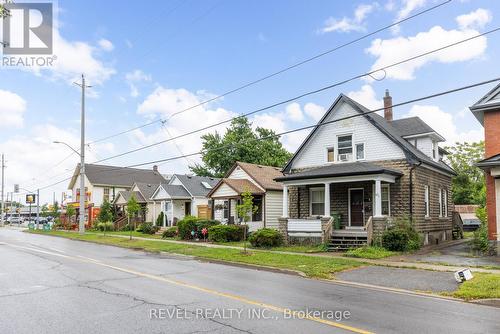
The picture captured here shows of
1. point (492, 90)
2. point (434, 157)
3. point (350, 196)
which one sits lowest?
point (350, 196)

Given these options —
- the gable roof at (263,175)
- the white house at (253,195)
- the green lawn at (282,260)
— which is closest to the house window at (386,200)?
the green lawn at (282,260)

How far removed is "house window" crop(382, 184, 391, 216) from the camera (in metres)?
21.5

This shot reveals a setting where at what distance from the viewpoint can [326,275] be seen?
503 inches

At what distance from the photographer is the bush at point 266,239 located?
2111 cm

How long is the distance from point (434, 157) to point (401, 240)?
913cm

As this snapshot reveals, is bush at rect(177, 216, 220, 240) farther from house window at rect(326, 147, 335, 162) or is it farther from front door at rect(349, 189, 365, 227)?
front door at rect(349, 189, 365, 227)

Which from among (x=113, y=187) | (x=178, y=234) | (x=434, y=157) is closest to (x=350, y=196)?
(x=434, y=157)

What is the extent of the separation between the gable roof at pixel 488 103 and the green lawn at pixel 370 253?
7560 mm

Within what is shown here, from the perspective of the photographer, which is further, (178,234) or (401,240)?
(178,234)

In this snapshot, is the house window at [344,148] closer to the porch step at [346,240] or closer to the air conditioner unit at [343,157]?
the air conditioner unit at [343,157]

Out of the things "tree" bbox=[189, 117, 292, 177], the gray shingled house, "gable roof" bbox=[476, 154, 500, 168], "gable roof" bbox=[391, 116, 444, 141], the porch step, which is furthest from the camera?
"tree" bbox=[189, 117, 292, 177]

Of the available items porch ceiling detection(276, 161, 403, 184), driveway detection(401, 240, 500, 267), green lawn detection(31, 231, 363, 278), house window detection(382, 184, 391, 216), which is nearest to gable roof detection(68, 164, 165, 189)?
green lawn detection(31, 231, 363, 278)

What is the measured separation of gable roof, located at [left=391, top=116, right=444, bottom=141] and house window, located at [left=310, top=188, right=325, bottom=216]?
613cm

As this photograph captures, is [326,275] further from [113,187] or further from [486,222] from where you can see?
[113,187]
